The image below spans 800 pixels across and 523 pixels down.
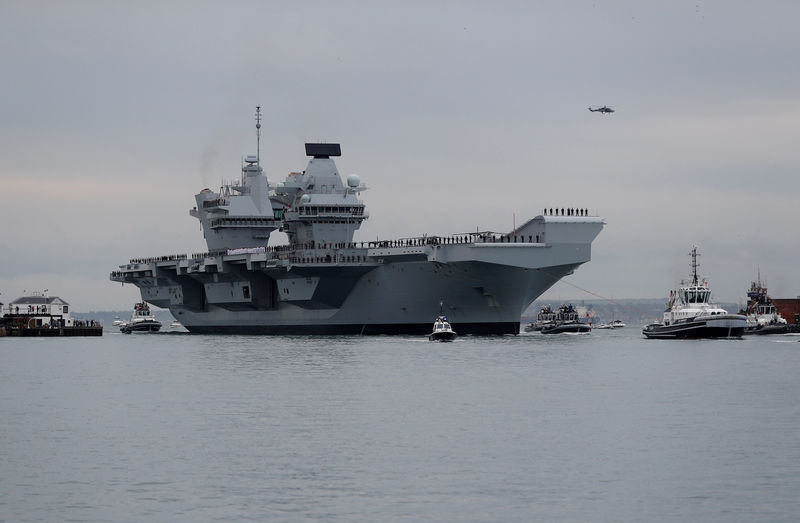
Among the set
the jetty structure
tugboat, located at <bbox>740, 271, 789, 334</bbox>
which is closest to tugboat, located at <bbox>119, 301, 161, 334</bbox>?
the jetty structure

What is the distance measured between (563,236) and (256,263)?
56.2 feet

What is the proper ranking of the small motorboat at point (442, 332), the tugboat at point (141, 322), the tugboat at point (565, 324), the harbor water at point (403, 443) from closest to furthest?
the harbor water at point (403, 443) → the small motorboat at point (442, 332) → the tugboat at point (565, 324) → the tugboat at point (141, 322)

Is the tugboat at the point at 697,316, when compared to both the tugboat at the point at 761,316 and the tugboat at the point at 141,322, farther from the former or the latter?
the tugboat at the point at 141,322

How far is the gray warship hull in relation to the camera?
174 ft

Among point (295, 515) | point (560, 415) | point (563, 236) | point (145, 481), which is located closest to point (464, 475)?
point (295, 515)

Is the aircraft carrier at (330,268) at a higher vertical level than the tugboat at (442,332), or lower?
higher

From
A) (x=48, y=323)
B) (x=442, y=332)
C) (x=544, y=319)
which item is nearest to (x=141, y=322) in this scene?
(x=48, y=323)

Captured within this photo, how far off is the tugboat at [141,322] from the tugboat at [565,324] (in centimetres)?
3380

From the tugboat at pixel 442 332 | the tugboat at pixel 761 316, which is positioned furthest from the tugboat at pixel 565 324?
the tugboat at pixel 442 332

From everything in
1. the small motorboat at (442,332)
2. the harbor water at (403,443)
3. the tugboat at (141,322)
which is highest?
the tugboat at (141,322)

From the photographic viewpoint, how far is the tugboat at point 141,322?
94000 millimetres

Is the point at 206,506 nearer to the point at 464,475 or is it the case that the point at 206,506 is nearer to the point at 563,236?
the point at 464,475

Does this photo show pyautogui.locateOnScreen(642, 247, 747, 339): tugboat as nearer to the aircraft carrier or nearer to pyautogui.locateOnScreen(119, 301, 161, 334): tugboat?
the aircraft carrier

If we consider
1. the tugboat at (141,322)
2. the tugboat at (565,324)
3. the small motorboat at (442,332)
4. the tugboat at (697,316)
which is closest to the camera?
the small motorboat at (442,332)
